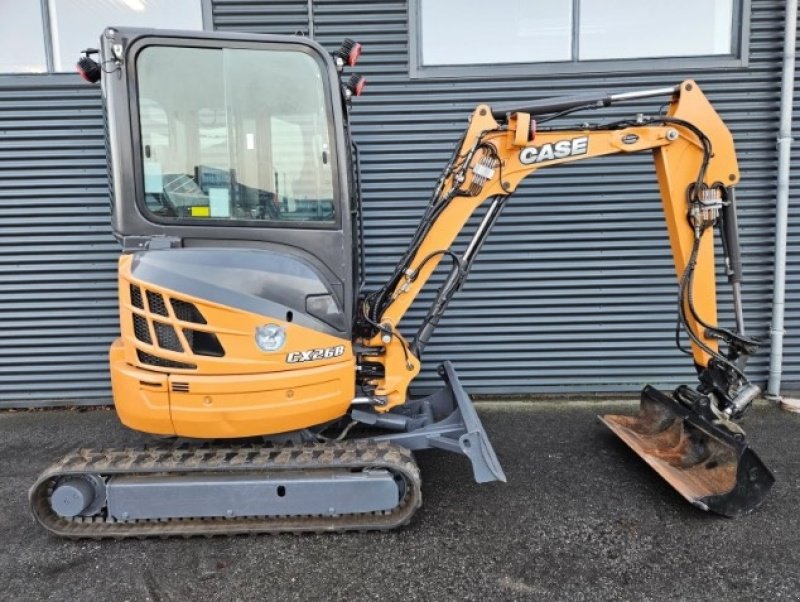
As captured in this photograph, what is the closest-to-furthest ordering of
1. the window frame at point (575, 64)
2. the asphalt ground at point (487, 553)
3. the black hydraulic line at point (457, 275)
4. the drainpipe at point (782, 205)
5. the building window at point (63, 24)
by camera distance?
the asphalt ground at point (487, 553) < the black hydraulic line at point (457, 275) < the drainpipe at point (782, 205) < the window frame at point (575, 64) < the building window at point (63, 24)

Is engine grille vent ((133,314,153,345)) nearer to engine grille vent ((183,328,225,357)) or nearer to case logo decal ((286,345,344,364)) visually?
engine grille vent ((183,328,225,357))

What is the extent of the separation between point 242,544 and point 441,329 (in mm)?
2663

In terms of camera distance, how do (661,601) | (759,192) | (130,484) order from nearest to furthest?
(661,601), (130,484), (759,192)

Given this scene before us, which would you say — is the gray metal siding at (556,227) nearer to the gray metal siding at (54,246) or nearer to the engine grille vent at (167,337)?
the engine grille vent at (167,337)

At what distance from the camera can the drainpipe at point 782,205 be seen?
447 centimetres

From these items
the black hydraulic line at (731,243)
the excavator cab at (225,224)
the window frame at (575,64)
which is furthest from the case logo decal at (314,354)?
the window frame at (575,64)

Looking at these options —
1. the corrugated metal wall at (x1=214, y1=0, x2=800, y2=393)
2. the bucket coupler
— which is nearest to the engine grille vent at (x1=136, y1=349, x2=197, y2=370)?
the bucket coupler

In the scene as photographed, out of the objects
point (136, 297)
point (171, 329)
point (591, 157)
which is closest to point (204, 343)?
point (171, 329)

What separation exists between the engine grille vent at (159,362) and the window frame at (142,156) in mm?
722

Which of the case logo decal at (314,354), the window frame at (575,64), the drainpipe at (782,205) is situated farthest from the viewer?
the window frame at (575,64)

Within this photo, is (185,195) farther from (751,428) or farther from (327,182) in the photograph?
(751,428)

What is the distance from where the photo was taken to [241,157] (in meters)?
2.94

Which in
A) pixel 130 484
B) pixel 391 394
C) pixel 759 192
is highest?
pixel 759 192

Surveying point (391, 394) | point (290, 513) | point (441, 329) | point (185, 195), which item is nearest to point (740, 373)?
point (391, 394)
